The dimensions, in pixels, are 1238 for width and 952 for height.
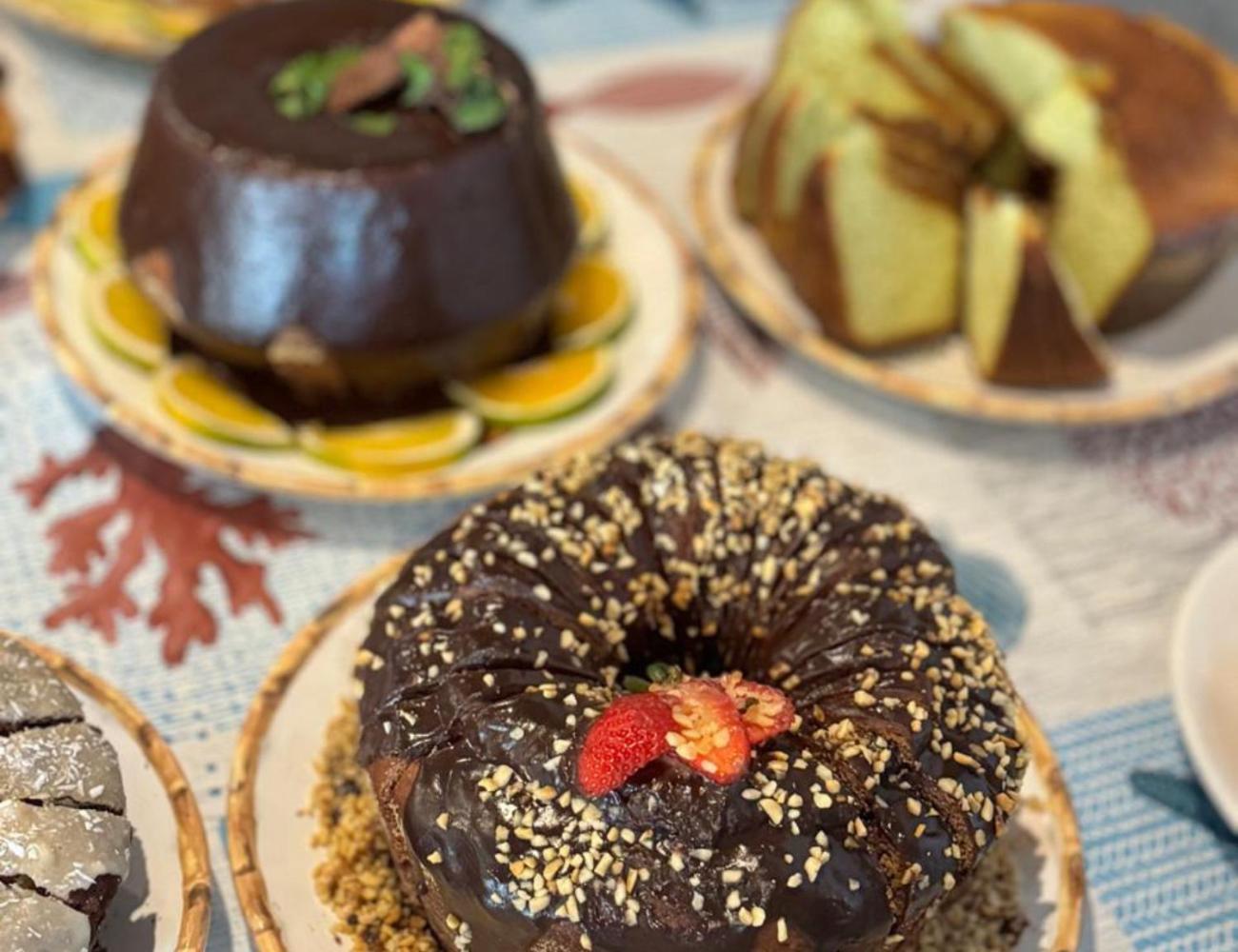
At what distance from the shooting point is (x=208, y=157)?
7.51 feet

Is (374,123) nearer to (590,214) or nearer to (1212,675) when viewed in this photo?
(590,214)

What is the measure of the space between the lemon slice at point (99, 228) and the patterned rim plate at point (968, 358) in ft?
4.14

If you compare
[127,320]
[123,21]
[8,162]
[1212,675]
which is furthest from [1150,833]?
[123,21]

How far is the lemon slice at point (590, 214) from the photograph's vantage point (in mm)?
2900

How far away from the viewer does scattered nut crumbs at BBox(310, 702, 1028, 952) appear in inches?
68.0

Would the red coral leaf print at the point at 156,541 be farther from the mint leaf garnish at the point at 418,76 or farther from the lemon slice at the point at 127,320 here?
the mint leaf garnish at the point at 418,76

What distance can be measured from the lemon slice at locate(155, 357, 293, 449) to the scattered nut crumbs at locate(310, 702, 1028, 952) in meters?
0.69

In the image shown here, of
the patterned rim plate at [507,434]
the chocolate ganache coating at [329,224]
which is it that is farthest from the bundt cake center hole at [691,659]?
the chocolate ganache coating at [329,224]

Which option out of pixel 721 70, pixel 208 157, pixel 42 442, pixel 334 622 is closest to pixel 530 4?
pixel 721 70

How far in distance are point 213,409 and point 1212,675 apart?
1785 millimetres

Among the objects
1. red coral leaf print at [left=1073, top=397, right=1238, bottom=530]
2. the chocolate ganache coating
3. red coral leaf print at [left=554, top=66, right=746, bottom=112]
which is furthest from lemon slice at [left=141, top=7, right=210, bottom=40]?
red coral leaf print at [left=1073, top=397, right=1238, bottom=530]

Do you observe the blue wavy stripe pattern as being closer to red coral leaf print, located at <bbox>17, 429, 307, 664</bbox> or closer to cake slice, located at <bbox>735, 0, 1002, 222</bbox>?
cake slice, located at <bbox>735, 0, 1002, 222</bbox>

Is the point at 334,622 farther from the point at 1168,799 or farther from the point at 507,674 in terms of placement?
the point at 1168,799

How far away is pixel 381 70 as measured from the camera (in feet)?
7.77
